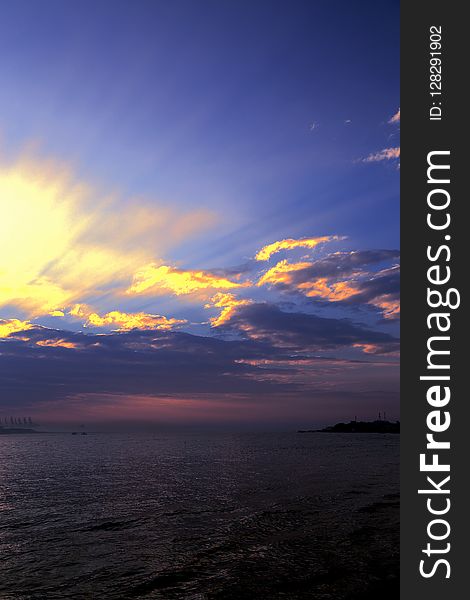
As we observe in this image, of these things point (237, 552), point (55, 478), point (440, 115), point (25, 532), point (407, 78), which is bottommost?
point (55, 478)

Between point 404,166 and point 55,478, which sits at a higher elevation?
point 404,166

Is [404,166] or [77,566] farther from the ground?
[404,166]

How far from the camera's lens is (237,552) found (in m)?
21.5

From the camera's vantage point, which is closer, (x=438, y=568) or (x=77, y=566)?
(x=438, y=568)

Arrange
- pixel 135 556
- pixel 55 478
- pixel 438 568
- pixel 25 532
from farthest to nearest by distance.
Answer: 1. pixel 55 478
2. pixel 25 532
3. pixel 135 556
4. pixel 438 568

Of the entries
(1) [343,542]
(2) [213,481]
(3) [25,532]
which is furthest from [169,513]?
(2) [213,481]

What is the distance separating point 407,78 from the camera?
1404 centimetres

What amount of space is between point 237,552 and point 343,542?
5789mm

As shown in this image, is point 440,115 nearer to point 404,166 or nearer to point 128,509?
point 404,166

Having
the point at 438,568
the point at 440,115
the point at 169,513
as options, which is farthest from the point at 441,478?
the point at 169,513

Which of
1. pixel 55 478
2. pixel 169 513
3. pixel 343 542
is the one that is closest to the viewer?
pixel 343 542

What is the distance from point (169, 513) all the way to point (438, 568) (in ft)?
82.0

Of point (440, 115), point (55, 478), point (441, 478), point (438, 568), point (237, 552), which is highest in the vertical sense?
point (440, 115)

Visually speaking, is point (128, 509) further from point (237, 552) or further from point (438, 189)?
point (438, 189)
